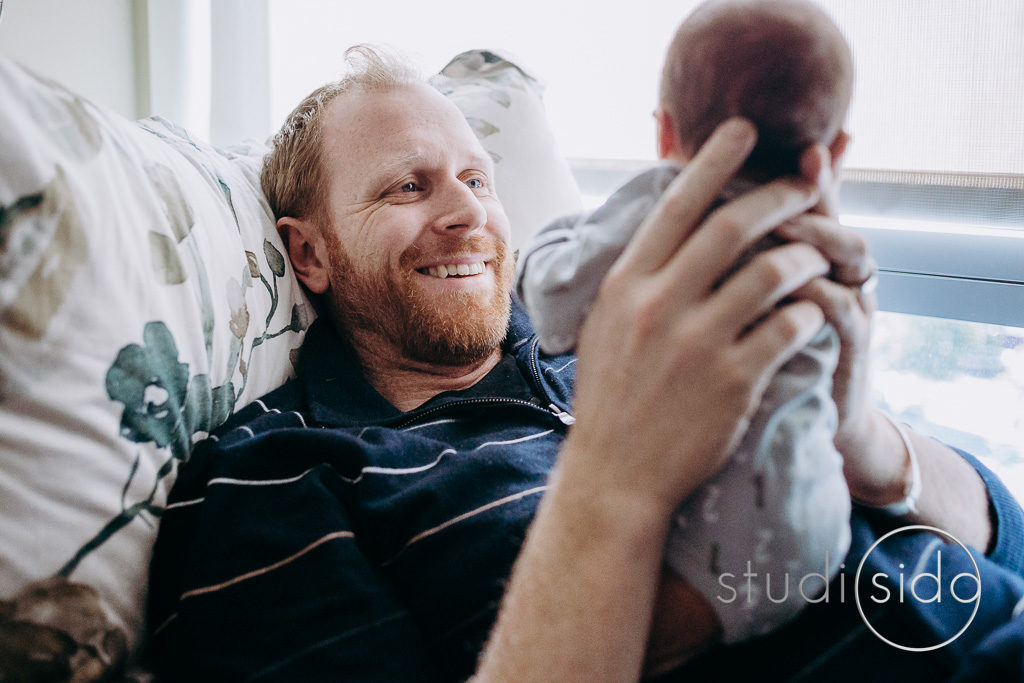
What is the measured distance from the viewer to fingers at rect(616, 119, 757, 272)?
42 centimetres

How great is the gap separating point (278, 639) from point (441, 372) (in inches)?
19.4

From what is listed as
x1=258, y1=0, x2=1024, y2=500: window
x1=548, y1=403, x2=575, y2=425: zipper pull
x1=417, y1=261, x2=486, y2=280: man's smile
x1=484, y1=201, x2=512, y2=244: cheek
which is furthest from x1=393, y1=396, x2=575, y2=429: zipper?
x1=258, y1=0, x2=1024, y2=500: window

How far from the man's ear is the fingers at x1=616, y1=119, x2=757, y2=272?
0.70 m

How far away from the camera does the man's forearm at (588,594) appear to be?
1.43 feet

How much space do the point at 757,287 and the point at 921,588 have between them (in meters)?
0.32

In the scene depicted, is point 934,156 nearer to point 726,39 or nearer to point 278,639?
point 726,39

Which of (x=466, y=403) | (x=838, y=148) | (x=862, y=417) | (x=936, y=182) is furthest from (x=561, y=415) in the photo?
(x=936, y=182)

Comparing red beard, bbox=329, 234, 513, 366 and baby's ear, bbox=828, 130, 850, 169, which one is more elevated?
baby's ear, bbox=828, 130, 850, 169

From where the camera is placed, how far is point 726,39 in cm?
41

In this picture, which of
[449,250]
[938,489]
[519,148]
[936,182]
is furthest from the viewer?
[519,148]

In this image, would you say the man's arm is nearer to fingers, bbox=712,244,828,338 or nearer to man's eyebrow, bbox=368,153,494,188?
fingers, bbox=712,244,828,338

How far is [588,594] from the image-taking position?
443mm

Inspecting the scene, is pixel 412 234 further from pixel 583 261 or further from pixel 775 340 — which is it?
pixel 775 340

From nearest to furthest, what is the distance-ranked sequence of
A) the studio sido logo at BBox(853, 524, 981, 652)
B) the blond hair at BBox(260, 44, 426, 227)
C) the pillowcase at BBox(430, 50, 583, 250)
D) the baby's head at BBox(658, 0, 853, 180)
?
the baby's head at BBox(658, 0, 853, 180) → the studio sido logo at BBox(853, 524, 981, 652) → the blond hair at BBox(260, 44, 426, 227) → the pillowcase at BBox(430, 50, 583, 250)
